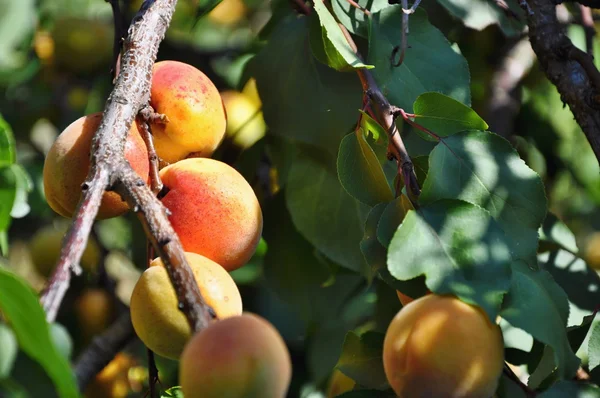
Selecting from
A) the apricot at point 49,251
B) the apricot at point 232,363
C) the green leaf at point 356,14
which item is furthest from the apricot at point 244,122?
the apricot at point 232,363

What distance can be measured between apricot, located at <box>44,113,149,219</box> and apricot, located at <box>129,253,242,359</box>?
4.3 inches

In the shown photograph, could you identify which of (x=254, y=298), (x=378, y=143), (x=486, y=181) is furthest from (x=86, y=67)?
(x=486, y=181)

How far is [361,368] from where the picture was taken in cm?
71

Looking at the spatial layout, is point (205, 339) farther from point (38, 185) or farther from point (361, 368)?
point (38, 185)

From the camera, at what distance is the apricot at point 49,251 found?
5.10ft

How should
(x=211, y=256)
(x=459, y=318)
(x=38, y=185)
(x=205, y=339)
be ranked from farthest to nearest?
(x=38, y=185) → (x=211, y=256) → (x=459, y=318) → (x=205, y=339)

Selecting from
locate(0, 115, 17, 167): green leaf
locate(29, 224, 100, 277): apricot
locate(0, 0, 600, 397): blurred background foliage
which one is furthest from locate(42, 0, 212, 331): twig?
locate(29, 224, 100, 277): apricot

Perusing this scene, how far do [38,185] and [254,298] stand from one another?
0.42 m

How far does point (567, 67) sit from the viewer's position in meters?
0.85

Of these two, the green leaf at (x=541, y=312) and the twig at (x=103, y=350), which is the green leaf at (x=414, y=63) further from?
the twig at (x=103, y=350)

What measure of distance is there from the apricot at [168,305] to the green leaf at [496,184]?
0.19 metres

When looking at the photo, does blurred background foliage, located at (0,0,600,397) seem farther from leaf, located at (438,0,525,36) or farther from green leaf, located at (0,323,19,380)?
green leaf, located at (0,323,19,380)

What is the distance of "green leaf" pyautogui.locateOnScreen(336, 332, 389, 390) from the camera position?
71cm

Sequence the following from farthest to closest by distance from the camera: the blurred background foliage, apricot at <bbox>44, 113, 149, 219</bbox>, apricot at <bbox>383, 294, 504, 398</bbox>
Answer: the blurred background foliage < apricot at <bbox>44, 113, 149, 219</bbox> < apricot at <bbox>383, 294, 504, 398</bbox>
